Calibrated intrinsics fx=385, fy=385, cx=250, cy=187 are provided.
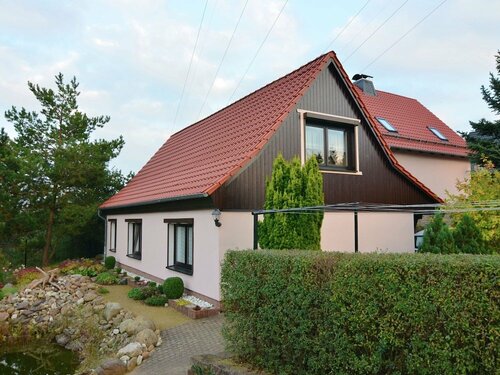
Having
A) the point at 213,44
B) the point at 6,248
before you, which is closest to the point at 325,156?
the point at 213,44

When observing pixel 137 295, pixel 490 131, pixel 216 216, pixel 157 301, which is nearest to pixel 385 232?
pixel 490 131

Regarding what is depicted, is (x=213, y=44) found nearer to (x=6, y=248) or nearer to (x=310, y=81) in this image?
(x=310, y=81)

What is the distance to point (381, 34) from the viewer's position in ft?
34.1

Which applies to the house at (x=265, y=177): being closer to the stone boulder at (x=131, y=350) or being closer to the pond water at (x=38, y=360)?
the stone boulder at (x=131, y=350)

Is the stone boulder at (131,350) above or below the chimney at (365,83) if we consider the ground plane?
below

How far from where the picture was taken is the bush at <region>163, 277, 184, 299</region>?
10.5 m

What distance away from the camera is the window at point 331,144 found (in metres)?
11.2

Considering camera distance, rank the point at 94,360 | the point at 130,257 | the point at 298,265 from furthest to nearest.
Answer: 1. the point at 130,257
2. the point at 94,360
3. the point at 298,265

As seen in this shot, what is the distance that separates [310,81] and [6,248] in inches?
782

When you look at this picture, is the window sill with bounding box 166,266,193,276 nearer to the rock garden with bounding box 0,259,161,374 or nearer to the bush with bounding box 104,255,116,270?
the rock garden with bounding box 0,259,161,374

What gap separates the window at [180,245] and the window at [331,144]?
161 inches

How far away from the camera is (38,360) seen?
27.2 ft

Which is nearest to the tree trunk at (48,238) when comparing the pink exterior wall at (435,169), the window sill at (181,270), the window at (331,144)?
the window sill at (181,270)

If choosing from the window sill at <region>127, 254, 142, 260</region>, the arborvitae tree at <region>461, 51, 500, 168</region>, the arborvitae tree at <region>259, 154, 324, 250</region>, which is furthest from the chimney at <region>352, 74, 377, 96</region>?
the window sill at <region>127, 254, 142, 260</region>
